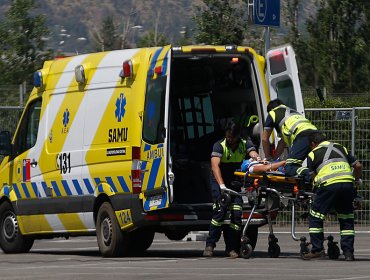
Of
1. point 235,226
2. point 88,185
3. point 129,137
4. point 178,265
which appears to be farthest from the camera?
point 88,185

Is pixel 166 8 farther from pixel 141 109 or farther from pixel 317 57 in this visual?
pixel 141 109

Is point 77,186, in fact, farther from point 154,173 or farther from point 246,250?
point 246,250

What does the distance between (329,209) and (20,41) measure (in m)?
28.2

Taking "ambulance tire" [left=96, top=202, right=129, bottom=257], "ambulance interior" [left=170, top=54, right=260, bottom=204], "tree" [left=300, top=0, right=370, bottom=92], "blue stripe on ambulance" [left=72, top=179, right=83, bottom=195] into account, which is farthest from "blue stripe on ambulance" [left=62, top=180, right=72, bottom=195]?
"tree" [left=300, top=0, right=370, bottom=92]

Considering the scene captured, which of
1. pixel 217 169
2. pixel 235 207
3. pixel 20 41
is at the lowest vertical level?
pixel 20 41

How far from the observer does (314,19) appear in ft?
153

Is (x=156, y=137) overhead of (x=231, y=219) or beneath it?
overhead

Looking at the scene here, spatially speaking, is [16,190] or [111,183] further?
[16,190]

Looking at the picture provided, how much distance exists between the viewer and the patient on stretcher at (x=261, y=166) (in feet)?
54.1

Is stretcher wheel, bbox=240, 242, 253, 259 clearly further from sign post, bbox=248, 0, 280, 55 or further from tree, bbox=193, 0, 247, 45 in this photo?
tree, bbox=193, 0, 247, 45

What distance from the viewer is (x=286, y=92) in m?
17.3

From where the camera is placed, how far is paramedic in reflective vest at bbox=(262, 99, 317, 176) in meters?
16.3

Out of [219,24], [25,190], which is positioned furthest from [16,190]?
[219,24]

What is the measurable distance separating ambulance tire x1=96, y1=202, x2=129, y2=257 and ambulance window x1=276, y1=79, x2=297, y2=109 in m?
2.58
